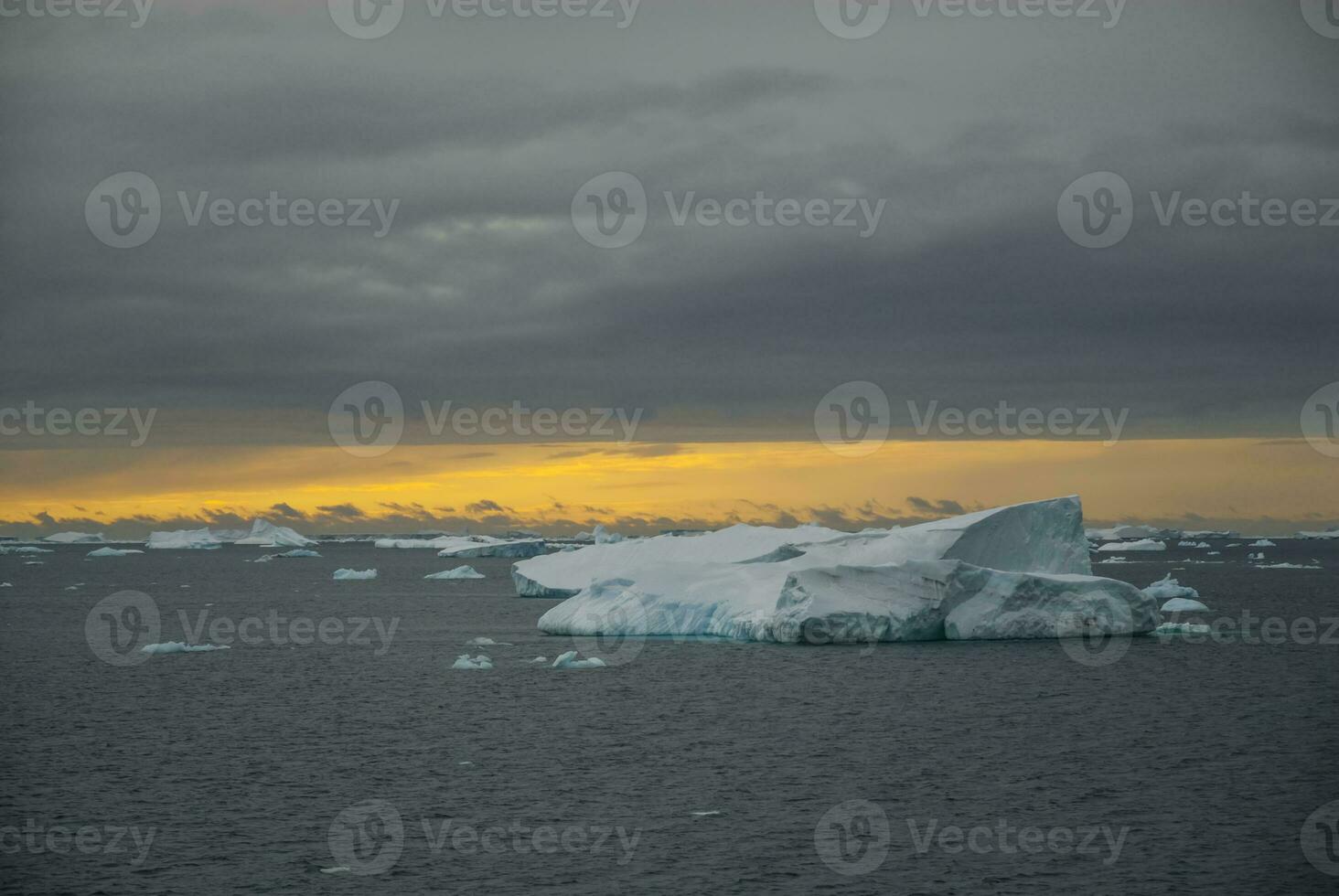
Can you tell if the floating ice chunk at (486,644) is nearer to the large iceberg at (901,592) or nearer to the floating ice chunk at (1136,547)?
the large iceberg at (901,592)

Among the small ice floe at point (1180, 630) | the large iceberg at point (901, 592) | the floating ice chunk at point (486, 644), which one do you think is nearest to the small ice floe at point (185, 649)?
the floating ice chunk at point (486, 644)

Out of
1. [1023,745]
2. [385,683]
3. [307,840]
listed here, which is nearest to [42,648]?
[385,683]

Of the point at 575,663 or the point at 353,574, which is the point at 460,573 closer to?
the point at 353,574

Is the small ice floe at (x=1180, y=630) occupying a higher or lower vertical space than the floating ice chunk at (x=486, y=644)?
lower

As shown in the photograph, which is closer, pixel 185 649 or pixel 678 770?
pixel 678 770

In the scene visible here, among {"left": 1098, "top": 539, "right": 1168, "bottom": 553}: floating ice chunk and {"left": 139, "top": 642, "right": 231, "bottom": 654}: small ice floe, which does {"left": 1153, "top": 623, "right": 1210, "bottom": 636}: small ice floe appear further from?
{"left": 1098, "top": 539, "right": 1168, "bottom": 553}: floating ice chunk

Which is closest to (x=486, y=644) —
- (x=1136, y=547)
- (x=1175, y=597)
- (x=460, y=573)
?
(x=1175, y=597)

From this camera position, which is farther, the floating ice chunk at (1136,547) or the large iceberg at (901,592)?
the floating ice chunk at (1136,547)
